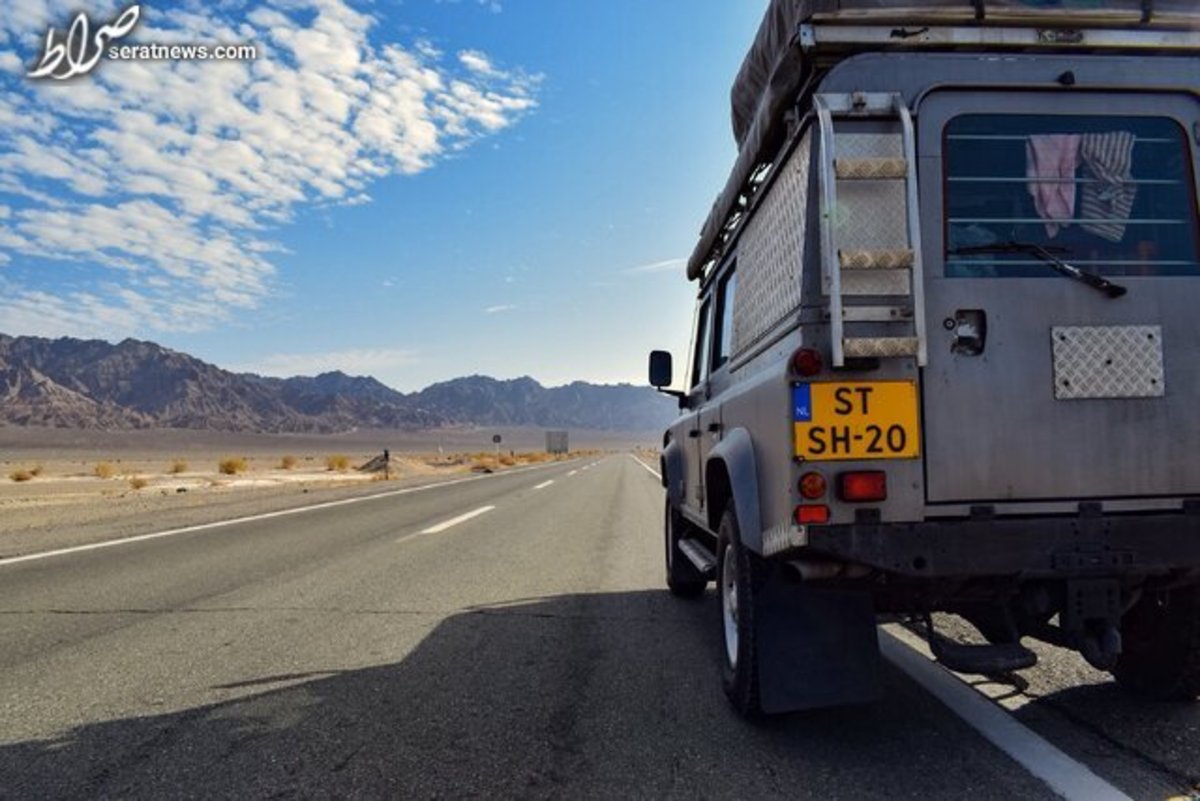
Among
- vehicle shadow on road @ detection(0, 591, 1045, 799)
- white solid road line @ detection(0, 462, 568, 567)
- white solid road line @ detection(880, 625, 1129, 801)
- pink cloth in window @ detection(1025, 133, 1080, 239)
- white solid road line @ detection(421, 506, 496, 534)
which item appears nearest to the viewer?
white solid road line @ detection(880, 625, 1129, 801)

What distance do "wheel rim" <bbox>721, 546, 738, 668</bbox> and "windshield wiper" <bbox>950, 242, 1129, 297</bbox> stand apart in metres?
1.87

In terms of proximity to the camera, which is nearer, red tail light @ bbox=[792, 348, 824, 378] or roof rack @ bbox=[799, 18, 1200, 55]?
red tail light @ bbox=[792, 348, 824, 378]

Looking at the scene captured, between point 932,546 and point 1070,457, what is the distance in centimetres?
67

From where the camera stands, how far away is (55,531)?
1234cm

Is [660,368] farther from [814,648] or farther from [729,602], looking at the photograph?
[814,648]

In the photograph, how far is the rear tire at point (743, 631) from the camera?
385 cm

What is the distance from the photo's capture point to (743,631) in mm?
3902

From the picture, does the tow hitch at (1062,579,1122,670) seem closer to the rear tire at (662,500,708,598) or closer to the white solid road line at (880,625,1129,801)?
the white solid road line at (880,625,1129,801)

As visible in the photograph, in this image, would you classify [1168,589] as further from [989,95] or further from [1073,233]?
[989,95]

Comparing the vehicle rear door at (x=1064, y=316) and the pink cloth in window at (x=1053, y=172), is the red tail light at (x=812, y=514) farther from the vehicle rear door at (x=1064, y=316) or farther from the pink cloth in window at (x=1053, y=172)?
the pink cloth in window at (x=1053, y=172)

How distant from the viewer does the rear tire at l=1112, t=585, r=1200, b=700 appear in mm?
3756

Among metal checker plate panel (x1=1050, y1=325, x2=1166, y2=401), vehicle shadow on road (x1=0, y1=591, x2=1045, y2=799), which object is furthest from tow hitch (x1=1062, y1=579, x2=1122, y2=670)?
metal checker plate panel (x1=1050, y1=325, x2=1166, y2=401)

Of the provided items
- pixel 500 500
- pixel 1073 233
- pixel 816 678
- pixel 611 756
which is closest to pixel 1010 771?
→ pixel 816 678

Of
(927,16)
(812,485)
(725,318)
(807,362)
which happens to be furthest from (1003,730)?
(927,16)
